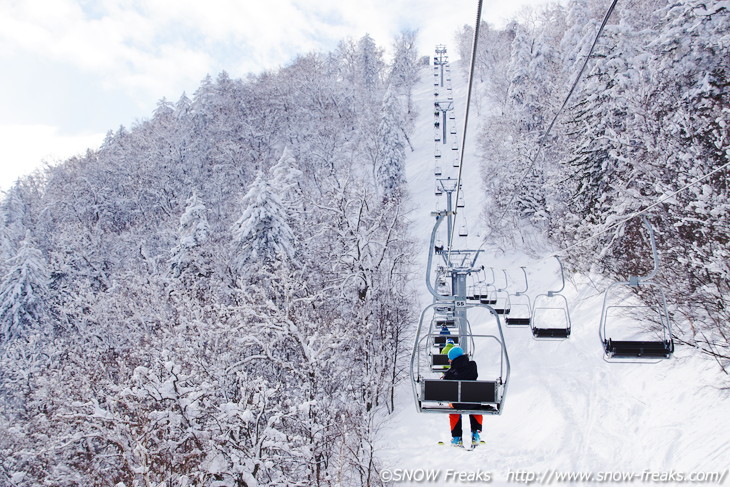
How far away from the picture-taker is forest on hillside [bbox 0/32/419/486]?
49.4ft

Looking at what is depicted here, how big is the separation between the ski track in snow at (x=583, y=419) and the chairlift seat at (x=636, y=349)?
18.1ft

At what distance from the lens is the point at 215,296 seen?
24250 mm

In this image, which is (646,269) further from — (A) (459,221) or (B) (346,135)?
(B) (346,135)

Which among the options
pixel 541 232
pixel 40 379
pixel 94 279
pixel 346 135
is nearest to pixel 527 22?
pixel 346 135

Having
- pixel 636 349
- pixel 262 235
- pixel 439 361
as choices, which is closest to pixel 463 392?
pixel 636 349

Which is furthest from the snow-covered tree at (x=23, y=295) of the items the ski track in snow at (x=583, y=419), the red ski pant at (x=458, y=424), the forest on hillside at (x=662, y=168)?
the red ski pant at (x=458, y=424)

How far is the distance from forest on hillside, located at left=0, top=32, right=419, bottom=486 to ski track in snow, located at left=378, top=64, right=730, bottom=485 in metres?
2.50

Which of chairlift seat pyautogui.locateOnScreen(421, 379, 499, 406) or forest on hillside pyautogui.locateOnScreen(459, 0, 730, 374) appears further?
forest on hillside pyautogui.locateOnScreen(459, 0, 730, 374)

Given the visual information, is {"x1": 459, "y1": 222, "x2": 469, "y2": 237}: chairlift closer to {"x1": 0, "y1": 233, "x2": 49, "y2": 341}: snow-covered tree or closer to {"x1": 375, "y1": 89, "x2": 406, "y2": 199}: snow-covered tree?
{"x1": 375, "y1": 89, "x2": 406, "y2": 199}: snow-covered tree

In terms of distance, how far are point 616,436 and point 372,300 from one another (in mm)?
14120

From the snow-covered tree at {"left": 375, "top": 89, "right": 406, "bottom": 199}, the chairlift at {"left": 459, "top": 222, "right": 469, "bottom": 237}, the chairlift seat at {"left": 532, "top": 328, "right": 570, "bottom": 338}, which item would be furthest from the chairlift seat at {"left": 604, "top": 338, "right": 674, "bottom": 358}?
the snow-covered tree at {"left": 375, "top": 89, "right": 406, "bottom": 199}

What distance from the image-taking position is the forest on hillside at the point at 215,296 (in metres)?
15.1

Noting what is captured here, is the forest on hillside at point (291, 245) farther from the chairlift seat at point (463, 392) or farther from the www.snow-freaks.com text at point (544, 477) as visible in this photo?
the chairlift seat at point (463, 392)

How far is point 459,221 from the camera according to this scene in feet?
139
